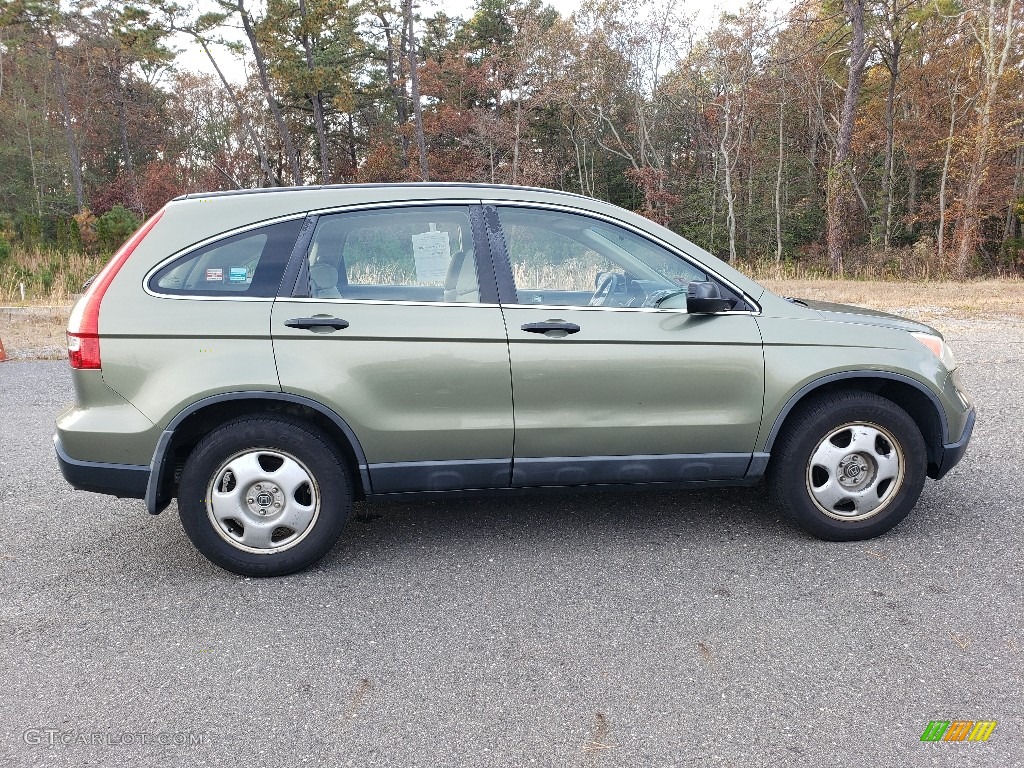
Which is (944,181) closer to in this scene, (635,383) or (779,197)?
(779,197)

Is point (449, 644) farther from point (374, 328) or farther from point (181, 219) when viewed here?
point (181, 219)

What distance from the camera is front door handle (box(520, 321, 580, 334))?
3.57 metres

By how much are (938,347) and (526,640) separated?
2.63 meters

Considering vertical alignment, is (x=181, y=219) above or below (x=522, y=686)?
above

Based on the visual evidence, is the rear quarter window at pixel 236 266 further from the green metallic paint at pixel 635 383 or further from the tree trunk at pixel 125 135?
Answer: the tree trunk at pixel 125 135

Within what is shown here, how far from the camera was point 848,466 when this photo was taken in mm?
3812

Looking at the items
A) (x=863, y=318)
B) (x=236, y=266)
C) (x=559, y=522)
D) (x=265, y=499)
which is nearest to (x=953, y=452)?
(x=863, y=318)

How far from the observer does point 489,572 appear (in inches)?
143

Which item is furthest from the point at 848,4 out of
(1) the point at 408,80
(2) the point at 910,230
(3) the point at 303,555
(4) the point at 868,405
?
(3) the point at 303,555

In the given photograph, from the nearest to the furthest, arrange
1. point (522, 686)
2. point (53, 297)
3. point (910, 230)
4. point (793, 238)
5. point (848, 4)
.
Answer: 1. point (522, 686)
2. point (53, 297)
3. point (848, 4)
4. point (910, 230)
5. point (793, 238)

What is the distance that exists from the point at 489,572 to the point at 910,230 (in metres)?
35.1

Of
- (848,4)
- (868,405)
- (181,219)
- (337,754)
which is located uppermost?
(848,4)

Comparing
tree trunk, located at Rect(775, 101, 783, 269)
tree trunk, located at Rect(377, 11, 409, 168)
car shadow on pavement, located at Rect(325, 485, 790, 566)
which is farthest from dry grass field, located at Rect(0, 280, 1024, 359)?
tree trunk, located at Rect(377, 11, 409, 168)

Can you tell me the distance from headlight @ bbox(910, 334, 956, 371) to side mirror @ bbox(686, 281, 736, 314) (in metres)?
1.11
